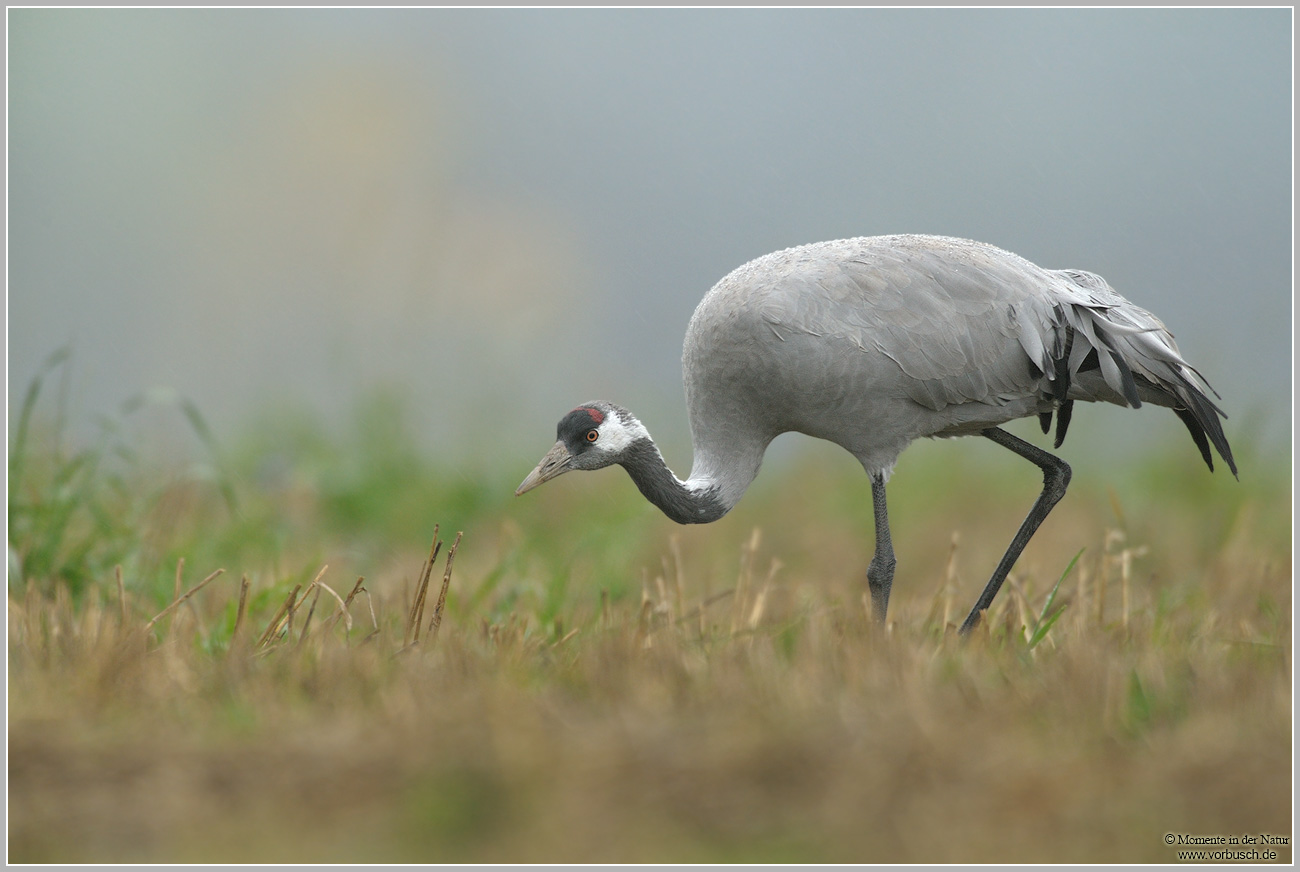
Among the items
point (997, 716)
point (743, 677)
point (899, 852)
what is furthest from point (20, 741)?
point (997, 716)

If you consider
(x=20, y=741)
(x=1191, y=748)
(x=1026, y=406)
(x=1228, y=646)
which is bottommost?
(x=1228, y=646)

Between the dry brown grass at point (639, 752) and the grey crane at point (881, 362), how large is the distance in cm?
101

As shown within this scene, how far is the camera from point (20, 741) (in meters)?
2.74

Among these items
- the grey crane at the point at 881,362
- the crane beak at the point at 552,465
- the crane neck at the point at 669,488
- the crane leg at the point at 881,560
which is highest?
the grey crane at the point at 881,362

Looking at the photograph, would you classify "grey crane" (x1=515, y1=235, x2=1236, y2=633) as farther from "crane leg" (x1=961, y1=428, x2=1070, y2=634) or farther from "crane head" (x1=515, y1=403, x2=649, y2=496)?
"crane leg" (x1=961, y1=428, x2=1070, y2=634)

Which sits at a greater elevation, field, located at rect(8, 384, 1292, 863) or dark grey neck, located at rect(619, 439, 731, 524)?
dark grey neck, located at rect(619, 439, 731, 524)

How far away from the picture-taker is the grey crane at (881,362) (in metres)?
4.14

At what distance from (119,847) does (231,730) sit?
40 centimetres

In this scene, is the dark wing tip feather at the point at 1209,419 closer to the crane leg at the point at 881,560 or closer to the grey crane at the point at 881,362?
the grey crane at the point at 881,362

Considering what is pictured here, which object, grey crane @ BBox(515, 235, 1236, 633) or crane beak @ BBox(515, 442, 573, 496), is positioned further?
crane beak @ BBox(515, 442, 573, 496)

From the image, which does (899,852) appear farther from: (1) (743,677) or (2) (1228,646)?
(2) (1228,646)

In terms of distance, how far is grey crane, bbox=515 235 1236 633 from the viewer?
4137 millimetres

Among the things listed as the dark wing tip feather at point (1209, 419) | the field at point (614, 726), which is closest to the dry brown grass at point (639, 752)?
the field at point (614, 726)

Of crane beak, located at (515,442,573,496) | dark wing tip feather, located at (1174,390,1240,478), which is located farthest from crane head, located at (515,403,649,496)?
dark wing tip feather, located at (1174,390,1240,478)
